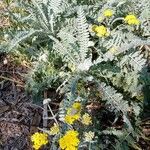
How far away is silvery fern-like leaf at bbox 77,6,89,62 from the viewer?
265 cm

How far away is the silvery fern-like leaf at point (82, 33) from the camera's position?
8.69 ft

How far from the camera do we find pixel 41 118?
2.59 metres

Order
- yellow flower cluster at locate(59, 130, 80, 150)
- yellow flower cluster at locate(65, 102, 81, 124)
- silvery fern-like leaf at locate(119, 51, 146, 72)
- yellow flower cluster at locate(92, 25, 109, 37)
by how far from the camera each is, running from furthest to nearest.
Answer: yellow flower cluster at locate(92, 25, 109, 37), silvery fern-like leaf at locate(119, 51, 146, 72), yellow flower cluster at locate(65, 102, 81, 124), yellow flower cluster at locate(59, 130, 80, 150)

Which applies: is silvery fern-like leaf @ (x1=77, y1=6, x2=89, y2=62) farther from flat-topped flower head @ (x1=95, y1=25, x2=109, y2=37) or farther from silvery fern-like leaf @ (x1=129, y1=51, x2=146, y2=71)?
silvery fern-like leaf @ (x1=129, y1=51, x2=146, y2=71)

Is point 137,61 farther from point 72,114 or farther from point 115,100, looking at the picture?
point 72,114

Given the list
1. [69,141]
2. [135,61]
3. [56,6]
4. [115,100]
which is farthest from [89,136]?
[56,6]

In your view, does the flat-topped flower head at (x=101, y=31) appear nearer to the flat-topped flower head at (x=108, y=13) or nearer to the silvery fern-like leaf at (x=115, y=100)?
the flat-topped flower head at (x=108, y=13)

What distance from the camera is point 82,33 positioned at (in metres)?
2.68

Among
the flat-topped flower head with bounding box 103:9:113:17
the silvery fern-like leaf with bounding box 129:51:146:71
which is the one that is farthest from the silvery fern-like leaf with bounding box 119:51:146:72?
the flat-topped flower head with bounding box 103:9:113:17

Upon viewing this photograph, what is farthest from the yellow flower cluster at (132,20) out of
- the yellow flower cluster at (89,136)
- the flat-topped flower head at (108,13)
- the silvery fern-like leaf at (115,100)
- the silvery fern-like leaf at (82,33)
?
the yellow flower cluster at (89,136)

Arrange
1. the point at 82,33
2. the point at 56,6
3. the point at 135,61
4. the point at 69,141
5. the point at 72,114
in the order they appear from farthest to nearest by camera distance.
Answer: the point at 56,6
the point at 82,33
the point at 135,61
the point at 72,114
the point at 69,141

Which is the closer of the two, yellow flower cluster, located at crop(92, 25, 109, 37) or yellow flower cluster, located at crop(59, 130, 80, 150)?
yellow flower cluster, located at crop(59, 130, 80, 150)

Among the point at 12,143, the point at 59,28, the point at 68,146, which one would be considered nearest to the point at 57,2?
the point at 59,28

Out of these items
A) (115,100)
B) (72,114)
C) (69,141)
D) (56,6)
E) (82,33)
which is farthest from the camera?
(56,6)
